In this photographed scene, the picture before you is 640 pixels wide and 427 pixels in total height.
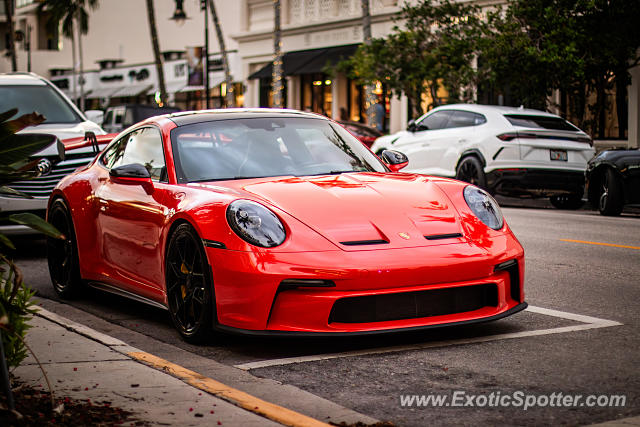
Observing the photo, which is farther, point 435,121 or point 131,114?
point 131,114

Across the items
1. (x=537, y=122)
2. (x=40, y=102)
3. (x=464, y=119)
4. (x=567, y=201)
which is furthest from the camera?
(x=464, y=119)

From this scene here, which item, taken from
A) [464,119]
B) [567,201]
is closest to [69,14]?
[464,119]

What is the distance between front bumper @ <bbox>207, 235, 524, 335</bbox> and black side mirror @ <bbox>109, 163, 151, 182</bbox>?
1.18 metres

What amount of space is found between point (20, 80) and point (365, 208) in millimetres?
8529

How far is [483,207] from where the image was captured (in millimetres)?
6465

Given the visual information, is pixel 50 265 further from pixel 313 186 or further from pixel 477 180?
pixel 477 180

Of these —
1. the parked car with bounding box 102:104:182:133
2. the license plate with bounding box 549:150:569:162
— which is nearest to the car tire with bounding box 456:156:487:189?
the license plate with bounding box 549:150:569:162

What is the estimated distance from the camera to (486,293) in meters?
6.01

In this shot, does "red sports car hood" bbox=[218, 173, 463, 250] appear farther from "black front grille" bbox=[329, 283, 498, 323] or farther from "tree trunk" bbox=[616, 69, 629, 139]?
"tree trunk" bbox=[616, 69, 629, 139]

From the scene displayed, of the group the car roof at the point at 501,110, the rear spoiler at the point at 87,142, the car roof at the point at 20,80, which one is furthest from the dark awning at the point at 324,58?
the rear spoiler at the point at 87,142

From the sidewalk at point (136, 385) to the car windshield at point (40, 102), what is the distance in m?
7.37

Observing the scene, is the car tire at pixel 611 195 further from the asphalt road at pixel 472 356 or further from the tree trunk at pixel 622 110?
the tree trunk at pixel 622 110

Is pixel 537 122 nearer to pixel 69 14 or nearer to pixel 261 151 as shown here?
pixel 261 151

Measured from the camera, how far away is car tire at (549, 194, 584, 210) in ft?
58.7
